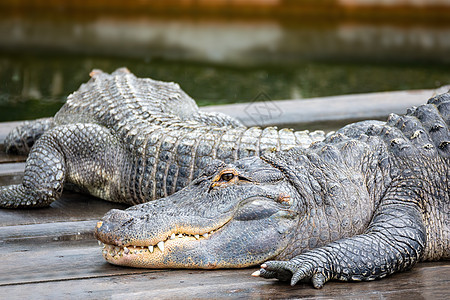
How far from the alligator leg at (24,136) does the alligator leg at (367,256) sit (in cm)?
271

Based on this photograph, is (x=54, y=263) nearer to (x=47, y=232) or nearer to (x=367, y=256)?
(x=47, y=232)

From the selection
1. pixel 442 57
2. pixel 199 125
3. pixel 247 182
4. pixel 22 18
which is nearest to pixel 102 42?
pixel 22 18

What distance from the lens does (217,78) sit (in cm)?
1127

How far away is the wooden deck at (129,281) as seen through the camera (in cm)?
262

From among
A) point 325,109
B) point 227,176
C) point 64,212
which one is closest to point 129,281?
point 227,176

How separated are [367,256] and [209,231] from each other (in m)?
0.66

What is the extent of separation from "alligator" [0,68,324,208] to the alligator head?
0.93 metres

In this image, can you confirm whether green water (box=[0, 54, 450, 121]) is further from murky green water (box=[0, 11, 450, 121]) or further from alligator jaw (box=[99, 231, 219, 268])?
alligator jaw (box=[99, 231, 219, 268])

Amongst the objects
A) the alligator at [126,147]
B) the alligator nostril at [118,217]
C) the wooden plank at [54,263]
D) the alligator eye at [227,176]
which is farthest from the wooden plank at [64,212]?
the alligator eye at [227,176]

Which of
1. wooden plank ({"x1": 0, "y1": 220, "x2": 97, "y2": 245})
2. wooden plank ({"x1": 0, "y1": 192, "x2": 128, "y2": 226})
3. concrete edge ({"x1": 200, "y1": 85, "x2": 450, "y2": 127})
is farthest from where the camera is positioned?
concrete edge ({"x1": 200, "y1": 85, "x2": 450, "y2": 127})

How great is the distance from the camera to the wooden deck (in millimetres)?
2625

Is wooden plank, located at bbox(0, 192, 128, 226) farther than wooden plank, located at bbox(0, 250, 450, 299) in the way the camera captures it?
Yes

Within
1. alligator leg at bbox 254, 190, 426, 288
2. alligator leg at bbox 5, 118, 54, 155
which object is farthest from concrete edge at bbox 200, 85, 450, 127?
alligator leg at bbox 254, 190, 426, 288

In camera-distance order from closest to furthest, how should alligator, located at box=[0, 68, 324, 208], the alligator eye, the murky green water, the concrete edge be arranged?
the alligator eye < alligator, located at box=[0, 68, 324, 208] < the concrete edge < the murky green water
